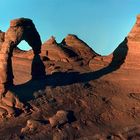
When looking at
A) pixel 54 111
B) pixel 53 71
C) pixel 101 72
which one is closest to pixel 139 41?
pixel 101 72

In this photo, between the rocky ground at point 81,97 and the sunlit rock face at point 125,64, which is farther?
the sunlit rock face at point 125,64

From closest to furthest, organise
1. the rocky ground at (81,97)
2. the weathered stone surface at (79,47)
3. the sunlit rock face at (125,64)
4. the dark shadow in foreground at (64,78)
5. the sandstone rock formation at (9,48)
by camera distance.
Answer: the rocky ground at (81,97) < the sandstone rock formation at (9,48) < the dark shadow in foreground at (64,78) < the sunlit rock face at (125,64) < the weathered stone surface at (79,47)

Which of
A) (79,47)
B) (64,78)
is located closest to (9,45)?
(64,78)

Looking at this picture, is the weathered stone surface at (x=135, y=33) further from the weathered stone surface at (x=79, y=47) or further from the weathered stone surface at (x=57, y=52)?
the weathered stone surface at (x=57, y=52)

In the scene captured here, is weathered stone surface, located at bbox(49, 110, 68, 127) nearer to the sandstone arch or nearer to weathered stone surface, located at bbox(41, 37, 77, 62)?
the sandstone arch

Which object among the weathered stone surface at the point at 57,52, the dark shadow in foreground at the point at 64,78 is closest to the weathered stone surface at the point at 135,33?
the dark shadow in foreground at the point at 64,78

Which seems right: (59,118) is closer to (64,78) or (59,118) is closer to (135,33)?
(64,78)

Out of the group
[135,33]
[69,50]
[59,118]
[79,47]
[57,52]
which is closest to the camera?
[59,118]

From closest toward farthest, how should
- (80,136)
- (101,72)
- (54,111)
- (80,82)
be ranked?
(80,136)
(54,111)
(80,82)
(101,72)

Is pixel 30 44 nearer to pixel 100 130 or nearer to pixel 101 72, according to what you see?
pixel 101 72

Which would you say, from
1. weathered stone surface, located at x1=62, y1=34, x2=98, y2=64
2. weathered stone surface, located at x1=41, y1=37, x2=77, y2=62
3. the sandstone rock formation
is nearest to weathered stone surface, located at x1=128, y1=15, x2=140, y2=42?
weathered stone surface, located at x1=62, y1=34, x2=98, y2=64

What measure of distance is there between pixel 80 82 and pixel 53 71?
3048 millimetres

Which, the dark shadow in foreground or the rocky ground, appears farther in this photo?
the dark shadow in foreground

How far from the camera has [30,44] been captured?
31.8 metres
